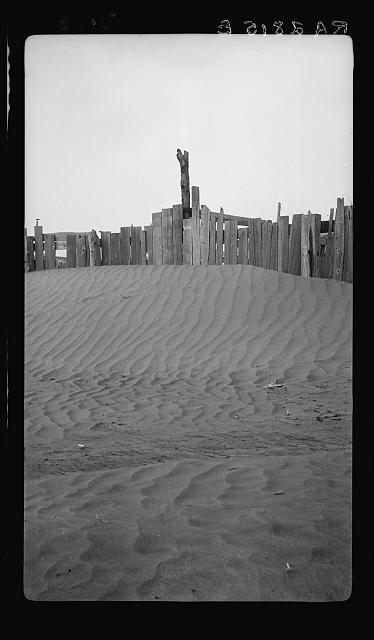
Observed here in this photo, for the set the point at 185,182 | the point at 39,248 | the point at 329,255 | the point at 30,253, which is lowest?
the point at 329,255

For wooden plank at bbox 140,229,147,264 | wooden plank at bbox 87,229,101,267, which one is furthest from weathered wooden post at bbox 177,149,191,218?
wooden plank at bbox 87,229,101,267

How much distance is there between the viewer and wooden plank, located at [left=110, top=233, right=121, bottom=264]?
1188 centimetres

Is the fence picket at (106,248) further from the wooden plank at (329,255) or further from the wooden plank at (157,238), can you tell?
the wooden plank at (329,255)

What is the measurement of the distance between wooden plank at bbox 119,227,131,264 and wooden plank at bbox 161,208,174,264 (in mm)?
765

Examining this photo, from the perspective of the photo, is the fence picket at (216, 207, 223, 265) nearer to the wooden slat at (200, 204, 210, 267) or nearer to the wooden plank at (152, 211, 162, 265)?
the wooden slat at (200, 204, 210, 267)

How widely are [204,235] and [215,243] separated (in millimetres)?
261

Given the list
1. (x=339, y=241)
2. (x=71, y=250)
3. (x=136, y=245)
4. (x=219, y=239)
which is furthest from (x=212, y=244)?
(x=71, y=250)

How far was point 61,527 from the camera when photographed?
9.68ft

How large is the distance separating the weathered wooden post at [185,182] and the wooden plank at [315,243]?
98.9 inches

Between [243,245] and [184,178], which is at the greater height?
[184,178]

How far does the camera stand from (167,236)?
11383 mm

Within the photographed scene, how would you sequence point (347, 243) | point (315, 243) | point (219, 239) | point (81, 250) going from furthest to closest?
point (81, 250) < point (219, 239) < point (315, 243) < point (347, 243)

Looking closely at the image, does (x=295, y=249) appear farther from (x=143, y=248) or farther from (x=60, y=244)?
(x=60, y=244)

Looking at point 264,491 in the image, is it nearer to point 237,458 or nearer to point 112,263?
point 237,458
